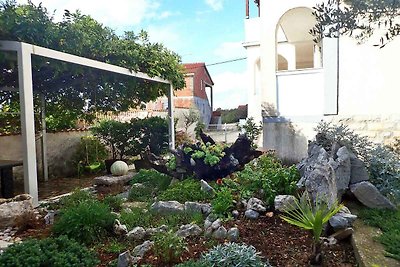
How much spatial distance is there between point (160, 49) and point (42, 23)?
3414mm

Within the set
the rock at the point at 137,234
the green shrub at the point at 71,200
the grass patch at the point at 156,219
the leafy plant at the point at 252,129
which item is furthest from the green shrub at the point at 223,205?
the leafy plant at the point at 252,129

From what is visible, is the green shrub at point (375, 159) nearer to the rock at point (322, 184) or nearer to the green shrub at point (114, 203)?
the rock at point (322, 184)

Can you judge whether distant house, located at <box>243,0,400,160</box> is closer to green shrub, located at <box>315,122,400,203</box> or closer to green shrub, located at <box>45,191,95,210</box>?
green shrub, located at <box>315,122,400,203</box>

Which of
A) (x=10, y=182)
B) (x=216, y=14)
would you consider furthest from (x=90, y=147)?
(x=216, y=14)

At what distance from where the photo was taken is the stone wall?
7094 mm

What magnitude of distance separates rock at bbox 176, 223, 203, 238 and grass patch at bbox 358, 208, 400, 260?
1.85 metres

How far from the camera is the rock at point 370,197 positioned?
13.2ft

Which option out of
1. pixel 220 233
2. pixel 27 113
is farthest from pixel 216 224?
pixel 27 113

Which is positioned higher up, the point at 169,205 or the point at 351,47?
the point at 351,47

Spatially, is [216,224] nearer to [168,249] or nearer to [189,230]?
[189,230]

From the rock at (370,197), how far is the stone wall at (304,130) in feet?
11.4

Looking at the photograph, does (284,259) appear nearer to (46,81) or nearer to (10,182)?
(10,182)

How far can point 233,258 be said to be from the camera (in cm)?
271

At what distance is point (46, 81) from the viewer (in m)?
7.76
